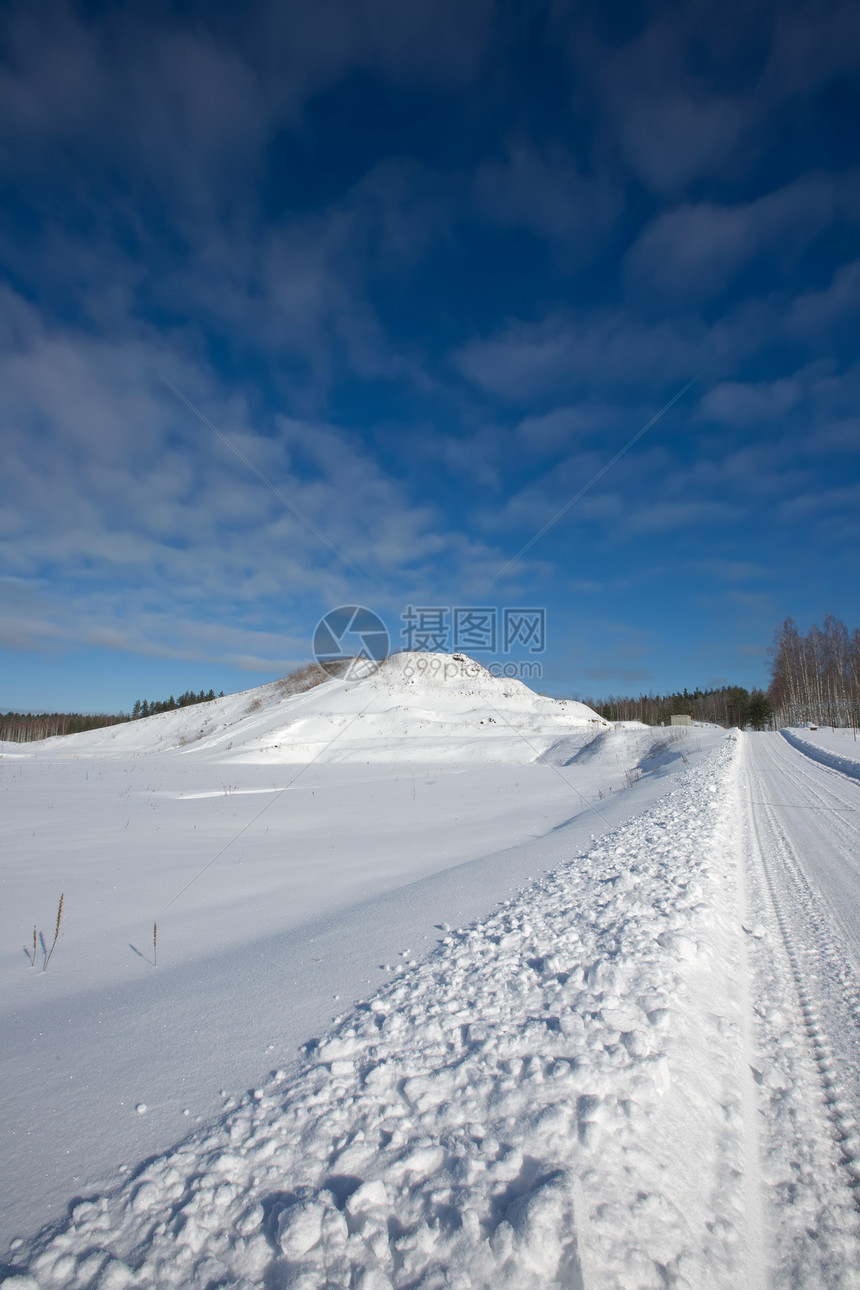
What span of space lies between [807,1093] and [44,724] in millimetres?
135896

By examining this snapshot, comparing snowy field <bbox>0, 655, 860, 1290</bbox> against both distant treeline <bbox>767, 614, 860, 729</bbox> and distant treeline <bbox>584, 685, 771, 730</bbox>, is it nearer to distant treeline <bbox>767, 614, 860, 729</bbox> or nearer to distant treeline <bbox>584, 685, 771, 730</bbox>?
distant treeline <bbox>767, 614, 860, 729</bbox>

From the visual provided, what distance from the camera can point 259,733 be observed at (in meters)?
35.1

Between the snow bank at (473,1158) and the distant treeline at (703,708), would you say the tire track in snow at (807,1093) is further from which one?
the distant treeline at (703,708)

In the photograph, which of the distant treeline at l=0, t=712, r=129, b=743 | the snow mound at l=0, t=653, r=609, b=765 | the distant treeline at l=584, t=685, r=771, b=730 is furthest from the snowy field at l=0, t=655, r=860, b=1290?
the distant treeline at l=0, t=712, r=129, b=743

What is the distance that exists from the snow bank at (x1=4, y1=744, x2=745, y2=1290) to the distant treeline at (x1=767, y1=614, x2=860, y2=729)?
2414 inches

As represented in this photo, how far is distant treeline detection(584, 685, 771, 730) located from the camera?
8269 centimetres

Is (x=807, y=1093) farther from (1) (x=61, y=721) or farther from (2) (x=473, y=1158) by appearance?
(1) (x=61, y=721)

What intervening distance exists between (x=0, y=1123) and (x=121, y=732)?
5437 centimetres

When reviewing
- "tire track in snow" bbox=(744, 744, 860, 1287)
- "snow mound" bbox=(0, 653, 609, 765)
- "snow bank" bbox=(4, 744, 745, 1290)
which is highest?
"snow mound" bbox=(0, 653, 609, 765)

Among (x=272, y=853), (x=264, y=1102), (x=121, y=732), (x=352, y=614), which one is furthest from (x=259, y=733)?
(x=264, y=1102)

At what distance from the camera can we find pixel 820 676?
5791 centimetres

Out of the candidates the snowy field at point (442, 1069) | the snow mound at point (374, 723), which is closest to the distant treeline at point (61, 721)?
the snow mound at point (374, 723)

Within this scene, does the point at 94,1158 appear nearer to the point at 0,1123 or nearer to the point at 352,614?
the point at 0,1123

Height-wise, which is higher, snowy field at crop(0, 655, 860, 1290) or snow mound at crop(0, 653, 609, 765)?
snow mound at crop(0, 653, 609, 765)
